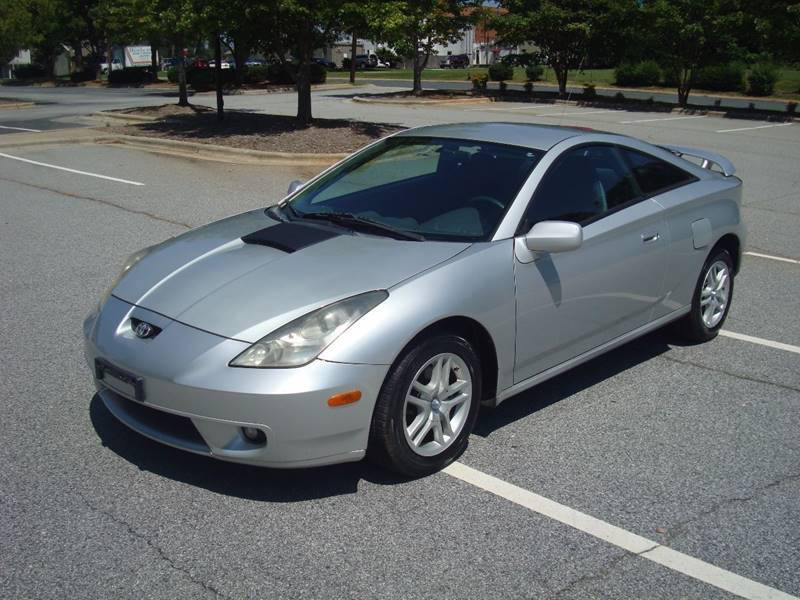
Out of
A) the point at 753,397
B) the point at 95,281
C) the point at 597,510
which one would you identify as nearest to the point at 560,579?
the point at 597,510

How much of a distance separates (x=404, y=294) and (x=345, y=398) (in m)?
0.56

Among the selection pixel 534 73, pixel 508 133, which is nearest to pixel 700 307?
pixel 508 133

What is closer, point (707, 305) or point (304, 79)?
point (707, 305)

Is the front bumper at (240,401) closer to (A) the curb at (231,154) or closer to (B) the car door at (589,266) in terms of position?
(B) the car door at (589,266)

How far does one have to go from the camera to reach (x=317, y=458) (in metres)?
3.76

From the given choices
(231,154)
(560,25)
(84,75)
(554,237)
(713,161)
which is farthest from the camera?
(84,75)

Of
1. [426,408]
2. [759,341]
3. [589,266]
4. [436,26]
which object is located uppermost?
[436,26]

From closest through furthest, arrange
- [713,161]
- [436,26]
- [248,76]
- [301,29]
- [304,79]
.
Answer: [713,161] < [301,29] < [304,79] < [436,26] < [248,76]

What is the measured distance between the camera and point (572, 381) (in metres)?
5.41

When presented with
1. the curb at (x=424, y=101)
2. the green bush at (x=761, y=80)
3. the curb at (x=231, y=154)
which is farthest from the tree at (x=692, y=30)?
the curb at (x=231, y=154)

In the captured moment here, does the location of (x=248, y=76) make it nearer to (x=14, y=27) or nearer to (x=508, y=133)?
(x=14, y=27)

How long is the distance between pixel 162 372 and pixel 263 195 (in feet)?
26.8

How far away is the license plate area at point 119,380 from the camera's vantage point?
3.87m

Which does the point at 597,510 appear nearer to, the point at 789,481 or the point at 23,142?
the point at 789,481
